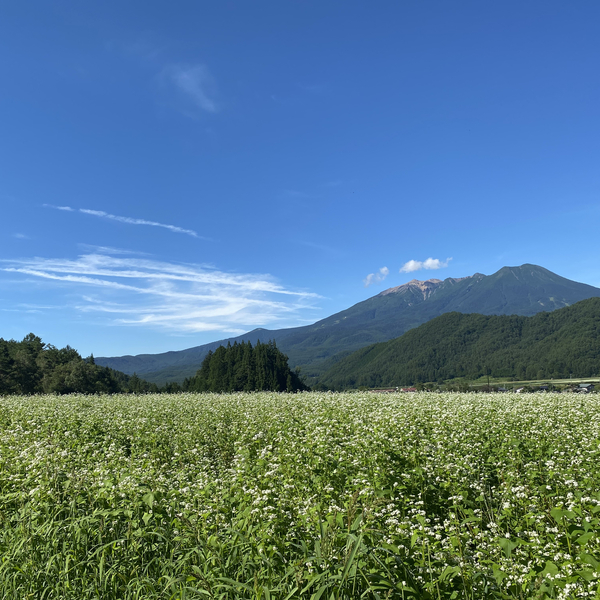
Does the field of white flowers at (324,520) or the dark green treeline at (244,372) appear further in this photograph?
the dark green treeline at (244,372)

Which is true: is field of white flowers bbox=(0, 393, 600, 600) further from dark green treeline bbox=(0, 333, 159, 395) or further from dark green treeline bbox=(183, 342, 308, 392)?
dark green treeline bbox=(183, 342, 308, 392)


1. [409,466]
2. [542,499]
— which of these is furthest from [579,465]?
[409,466]

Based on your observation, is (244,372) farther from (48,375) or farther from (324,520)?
(324,520)

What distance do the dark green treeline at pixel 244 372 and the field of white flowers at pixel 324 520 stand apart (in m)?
93.6

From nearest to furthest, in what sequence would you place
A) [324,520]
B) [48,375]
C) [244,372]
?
[324,520] → [48,375] → [244,372]

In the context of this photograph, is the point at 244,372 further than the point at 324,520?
Yes

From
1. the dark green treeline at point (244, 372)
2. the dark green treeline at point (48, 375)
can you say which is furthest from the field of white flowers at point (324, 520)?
the dark green treeline at point (244, 372)

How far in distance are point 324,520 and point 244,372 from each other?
104 meters

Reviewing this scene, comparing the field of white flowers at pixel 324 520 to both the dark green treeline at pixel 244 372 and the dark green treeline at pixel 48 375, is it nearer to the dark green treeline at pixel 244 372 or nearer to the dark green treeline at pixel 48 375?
the dark green treeline at pixel 48 375

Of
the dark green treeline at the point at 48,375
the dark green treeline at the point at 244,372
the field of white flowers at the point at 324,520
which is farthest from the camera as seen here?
the dark green treeline at the point at 244,372

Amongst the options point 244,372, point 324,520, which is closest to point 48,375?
point 244,372

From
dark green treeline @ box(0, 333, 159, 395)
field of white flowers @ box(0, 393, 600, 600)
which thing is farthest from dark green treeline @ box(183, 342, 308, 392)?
field of white flowers @ box(0, 393, 600, 600)

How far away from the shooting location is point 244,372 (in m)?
107

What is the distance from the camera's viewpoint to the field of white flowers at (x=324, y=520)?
14.6 feet
